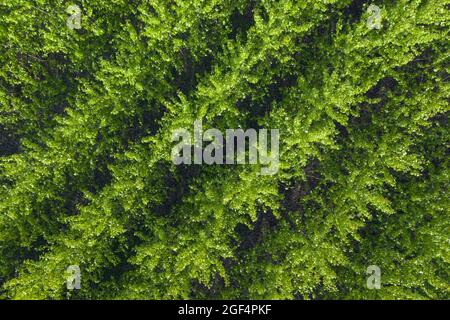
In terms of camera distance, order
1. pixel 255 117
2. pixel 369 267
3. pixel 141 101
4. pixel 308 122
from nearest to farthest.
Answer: pixel 308 122, pixel 369 267, pixel 255 117, pixel 141 101

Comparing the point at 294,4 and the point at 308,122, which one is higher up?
the point at 294,4

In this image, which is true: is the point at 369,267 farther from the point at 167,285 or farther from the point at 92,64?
the point at 92,64

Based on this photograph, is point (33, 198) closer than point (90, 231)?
No

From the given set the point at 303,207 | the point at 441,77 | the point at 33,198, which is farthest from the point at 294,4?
the point at 33,198

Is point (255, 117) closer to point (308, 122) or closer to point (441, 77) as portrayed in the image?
point (308, 122)

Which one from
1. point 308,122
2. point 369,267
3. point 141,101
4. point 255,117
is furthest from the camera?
point 141,101

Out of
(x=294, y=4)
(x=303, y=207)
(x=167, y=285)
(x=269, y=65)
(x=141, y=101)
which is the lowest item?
(x=167, y=285)
